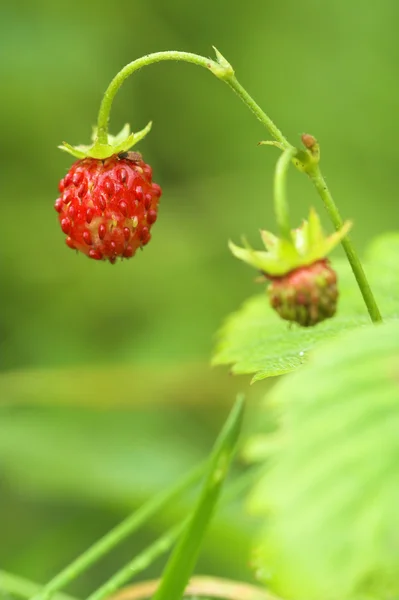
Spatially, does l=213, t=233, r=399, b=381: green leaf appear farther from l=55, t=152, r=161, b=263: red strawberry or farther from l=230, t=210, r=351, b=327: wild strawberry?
l=55, t=152, r=161, b=263: red strawberry

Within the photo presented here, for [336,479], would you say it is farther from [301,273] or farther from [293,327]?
[293,327]

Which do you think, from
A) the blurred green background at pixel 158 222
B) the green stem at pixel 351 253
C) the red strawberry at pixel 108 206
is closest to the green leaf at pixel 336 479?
the green stem at pixel 351 253

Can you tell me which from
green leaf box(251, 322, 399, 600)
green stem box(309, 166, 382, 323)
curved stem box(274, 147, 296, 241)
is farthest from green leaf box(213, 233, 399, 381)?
green leaf box(251, 322, 399, 600)

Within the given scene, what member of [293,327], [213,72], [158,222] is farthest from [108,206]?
[158,222]

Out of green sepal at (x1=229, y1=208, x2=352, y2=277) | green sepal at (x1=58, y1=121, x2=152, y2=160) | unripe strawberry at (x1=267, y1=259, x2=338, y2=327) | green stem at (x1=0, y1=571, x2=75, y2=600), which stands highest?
green sepal at (x1=58, y1=121, x2=152, y2=160)

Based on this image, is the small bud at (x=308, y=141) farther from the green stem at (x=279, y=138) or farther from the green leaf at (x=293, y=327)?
the green leaf at (x=293, y=327)

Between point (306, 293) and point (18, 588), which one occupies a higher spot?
point (306, 293)

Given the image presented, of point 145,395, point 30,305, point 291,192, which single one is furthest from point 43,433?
point 291,192
